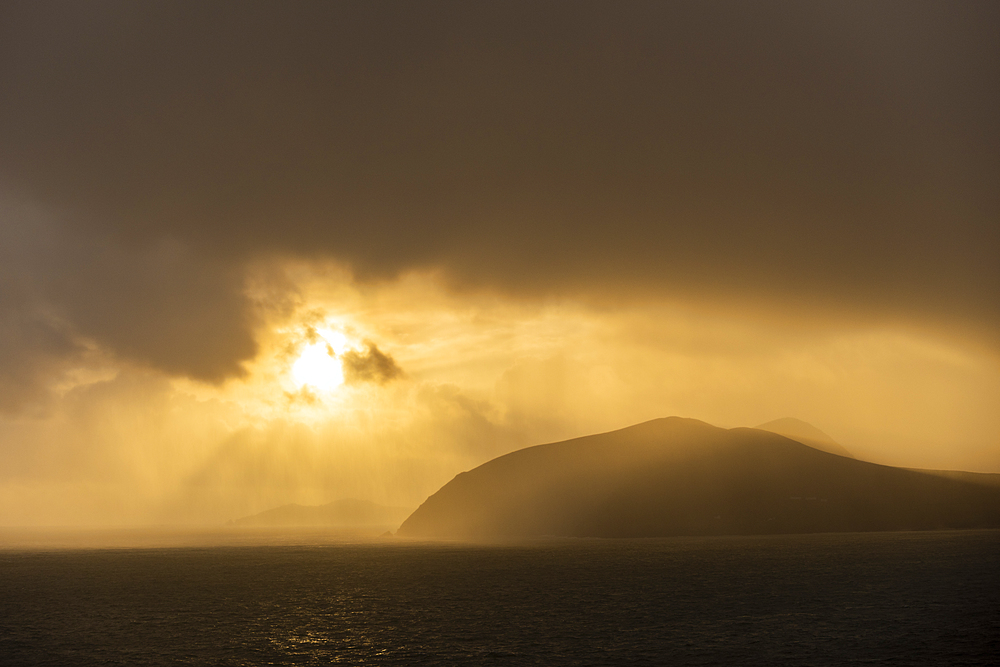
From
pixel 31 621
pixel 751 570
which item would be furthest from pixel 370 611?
pixel 751 570

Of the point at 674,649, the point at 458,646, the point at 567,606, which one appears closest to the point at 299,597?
the point at 567,606

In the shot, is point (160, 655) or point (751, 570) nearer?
point (160, 655)

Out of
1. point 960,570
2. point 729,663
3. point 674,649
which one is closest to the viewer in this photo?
point 729,663

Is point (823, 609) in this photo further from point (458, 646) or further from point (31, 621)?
point (31, 621)

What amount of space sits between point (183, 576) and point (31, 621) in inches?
2944

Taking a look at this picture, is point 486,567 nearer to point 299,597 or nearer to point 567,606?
point 299,597

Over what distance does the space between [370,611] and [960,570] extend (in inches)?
4334

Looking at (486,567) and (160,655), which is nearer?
(160,655)

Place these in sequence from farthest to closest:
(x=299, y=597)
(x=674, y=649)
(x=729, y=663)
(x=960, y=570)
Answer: (x=960, y=570) → (x=299, y=597) → (x=674, y=649) → (x=729, y=663)

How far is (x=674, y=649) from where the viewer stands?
6788cm

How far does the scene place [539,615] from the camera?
301 ft

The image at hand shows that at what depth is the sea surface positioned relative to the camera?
6675cm

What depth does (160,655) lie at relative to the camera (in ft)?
226

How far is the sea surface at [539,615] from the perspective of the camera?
6675cm
